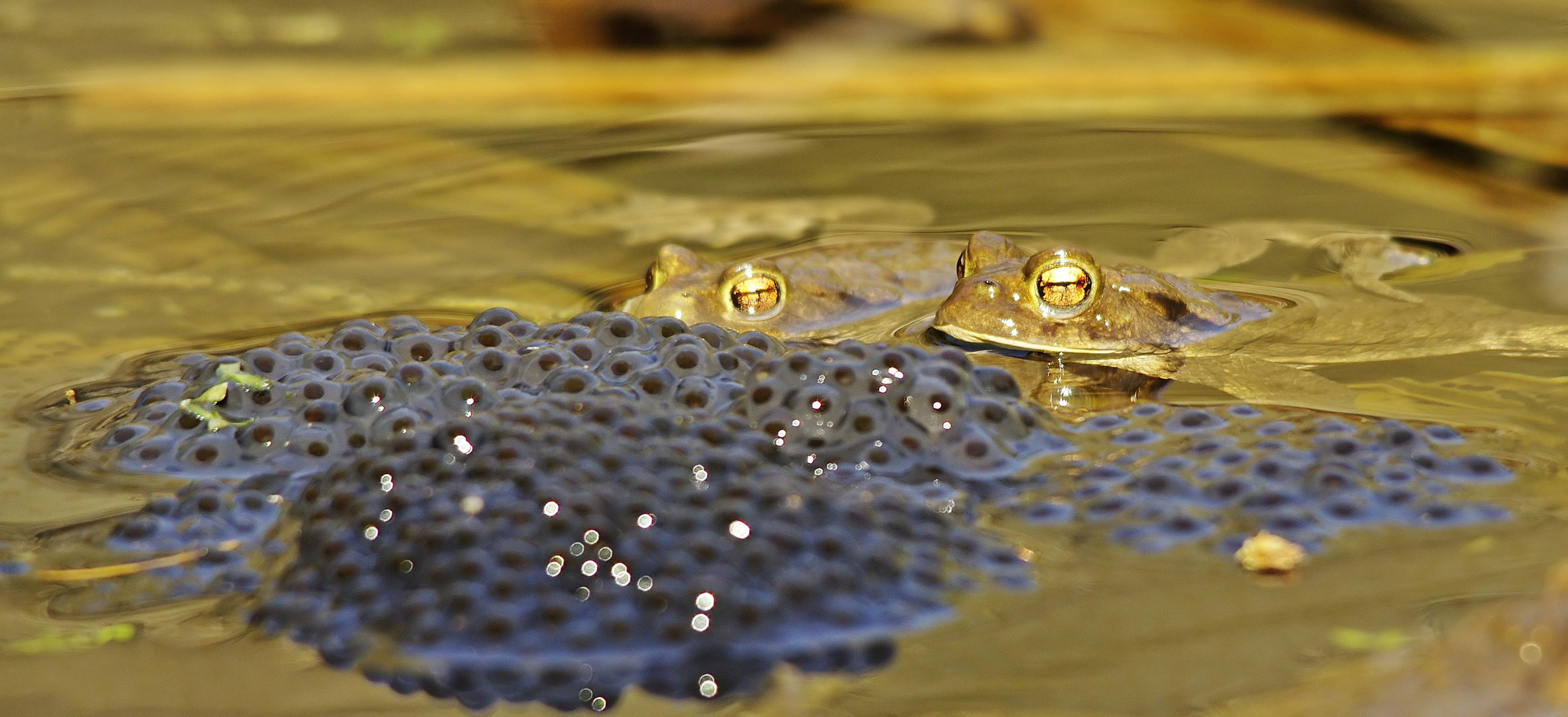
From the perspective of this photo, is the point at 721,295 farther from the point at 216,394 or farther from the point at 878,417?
the point at 216,394

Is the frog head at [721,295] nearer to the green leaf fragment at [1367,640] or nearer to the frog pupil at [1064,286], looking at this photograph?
the frog pupil at [1064,286]

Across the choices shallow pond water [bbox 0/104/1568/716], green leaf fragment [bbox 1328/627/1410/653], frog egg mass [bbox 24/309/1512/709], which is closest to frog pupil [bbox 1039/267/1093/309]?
shallow pond water [bbox 0/104/1568/716]

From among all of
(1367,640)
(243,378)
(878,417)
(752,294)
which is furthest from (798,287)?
(1367,640)

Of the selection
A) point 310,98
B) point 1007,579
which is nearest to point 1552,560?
point 1007,579

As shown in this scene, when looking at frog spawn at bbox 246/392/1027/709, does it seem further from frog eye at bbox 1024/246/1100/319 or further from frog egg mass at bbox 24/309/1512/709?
frog eye at bbox 1024/246/1100/319

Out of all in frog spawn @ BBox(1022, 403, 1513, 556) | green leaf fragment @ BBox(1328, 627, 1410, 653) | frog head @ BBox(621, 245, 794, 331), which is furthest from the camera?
frog head @ BBox(621, 245, 794, 331)

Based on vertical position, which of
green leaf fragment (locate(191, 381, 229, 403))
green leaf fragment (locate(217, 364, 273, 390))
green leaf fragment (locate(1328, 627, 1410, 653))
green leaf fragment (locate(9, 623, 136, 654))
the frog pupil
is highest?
the frog pupil
